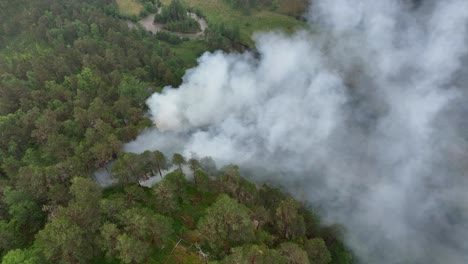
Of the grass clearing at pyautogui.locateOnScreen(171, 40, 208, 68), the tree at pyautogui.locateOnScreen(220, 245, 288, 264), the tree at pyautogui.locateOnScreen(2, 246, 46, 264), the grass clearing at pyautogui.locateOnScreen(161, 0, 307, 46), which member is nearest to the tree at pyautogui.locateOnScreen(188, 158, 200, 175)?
the tree at pyautogui.locateOnScreen(220, 245, 288, 264)

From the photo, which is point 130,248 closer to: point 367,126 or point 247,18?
point 367,126

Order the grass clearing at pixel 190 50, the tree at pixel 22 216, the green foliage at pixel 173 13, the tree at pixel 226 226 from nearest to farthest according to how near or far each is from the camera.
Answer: the tree at pixel 226 226 → the tree at pixel 22 216 → the grass clearing at pixel 190 50 → the green foliage at pixel 173 13

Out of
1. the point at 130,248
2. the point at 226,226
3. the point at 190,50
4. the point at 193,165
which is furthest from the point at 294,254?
the point at 190,50

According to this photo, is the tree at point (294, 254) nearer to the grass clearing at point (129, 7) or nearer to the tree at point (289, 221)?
the tree at point (289, 221)

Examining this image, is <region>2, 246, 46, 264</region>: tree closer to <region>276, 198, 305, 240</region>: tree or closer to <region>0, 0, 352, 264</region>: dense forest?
<region>0, 0, 352, 264</region>: dense forest

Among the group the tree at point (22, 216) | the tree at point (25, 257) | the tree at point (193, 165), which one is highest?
the tree at point (193, 165)

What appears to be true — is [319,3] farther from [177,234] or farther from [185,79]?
[177,234]

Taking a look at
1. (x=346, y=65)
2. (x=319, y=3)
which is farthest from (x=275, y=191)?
(x=319, y=3)

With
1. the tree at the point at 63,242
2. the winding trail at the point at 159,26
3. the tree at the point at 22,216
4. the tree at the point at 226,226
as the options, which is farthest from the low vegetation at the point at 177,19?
the tree at the point at 63,242
